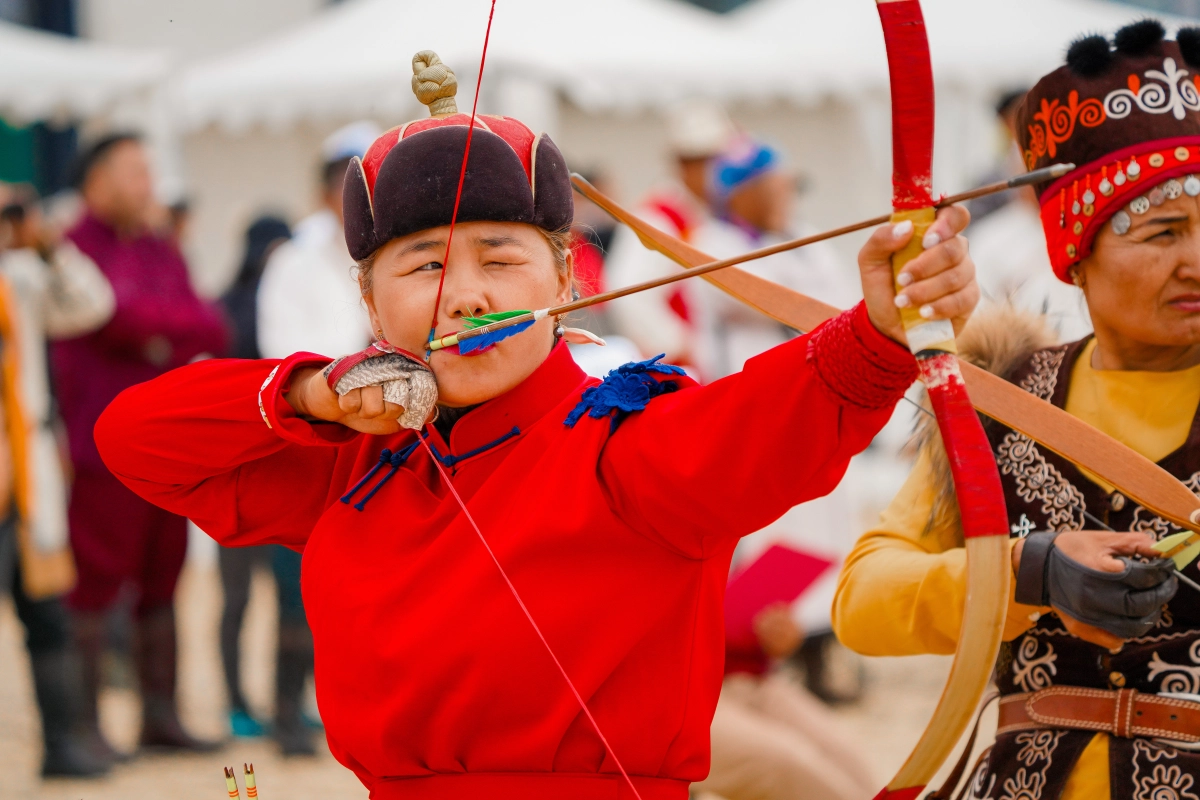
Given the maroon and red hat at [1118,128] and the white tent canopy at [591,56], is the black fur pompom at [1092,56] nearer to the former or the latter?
the maroon and red hat at [1118,128]

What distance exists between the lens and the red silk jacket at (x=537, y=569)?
57.2 inches

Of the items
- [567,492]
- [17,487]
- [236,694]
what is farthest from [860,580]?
[236,694]

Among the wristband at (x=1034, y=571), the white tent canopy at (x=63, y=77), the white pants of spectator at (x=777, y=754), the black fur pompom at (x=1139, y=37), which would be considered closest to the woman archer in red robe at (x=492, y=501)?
the wristband at (x=1034, y=571)

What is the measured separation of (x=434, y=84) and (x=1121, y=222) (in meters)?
0.89

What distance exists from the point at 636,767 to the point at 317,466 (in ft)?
2.00

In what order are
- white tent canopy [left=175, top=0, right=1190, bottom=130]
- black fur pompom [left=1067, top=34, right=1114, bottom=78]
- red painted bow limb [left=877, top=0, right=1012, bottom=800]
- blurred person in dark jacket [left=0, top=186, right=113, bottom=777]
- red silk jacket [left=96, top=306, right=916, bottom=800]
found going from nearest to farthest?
red painted bow limb [left=877, top=0, right=1012, bottom=800], red silk jacket [left=96, top=306, right=916, bottom=800], black fur pompom [left=1067, top=34, right=1114, bottom=78], blurred person in dark jacket [left=0, top=186, right=113, bottom=777], white tent canopy [left=175, top=0, right=1190, bottom=130]

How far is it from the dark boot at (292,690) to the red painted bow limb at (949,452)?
12.4ft

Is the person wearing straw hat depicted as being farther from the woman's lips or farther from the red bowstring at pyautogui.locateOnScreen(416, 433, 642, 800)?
the red bowstring at pyautogui.locateOnScreen(416, 433, 642, 800)

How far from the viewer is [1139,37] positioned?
6.15ft

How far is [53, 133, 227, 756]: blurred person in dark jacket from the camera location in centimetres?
480

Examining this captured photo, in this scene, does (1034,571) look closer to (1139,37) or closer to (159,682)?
(1139,37)

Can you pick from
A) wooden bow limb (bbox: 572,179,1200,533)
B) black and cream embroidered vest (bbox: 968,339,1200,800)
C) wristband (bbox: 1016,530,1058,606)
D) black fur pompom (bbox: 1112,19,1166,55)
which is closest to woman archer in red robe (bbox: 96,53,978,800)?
wooden bow limb (bbox: 572,179,1200,533)

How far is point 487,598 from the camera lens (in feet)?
5.25

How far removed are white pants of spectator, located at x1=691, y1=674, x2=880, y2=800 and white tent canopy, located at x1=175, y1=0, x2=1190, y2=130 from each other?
4.23 metres
